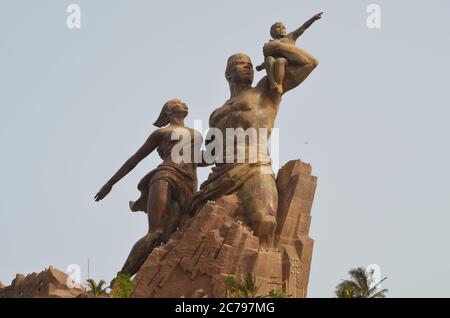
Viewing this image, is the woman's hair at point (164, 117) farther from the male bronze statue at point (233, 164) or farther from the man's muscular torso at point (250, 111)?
the man's muscular torso at point (250, 111)

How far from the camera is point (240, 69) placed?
2452cm

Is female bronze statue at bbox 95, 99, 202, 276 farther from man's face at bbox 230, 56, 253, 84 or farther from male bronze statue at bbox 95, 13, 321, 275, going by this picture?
man's face at bbox 230, 56, 253, 84

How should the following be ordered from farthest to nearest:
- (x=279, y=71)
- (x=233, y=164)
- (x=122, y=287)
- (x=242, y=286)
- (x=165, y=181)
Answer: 1. (x=165, y=181)
2. (x=279, y=71)
3. (x=233, y=164)
4. (x=122, y=287)
5. (x=242, y=286)

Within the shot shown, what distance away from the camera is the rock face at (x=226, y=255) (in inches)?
870

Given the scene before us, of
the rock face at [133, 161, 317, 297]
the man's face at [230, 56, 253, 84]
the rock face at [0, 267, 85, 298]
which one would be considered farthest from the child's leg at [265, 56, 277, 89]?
the rock face at [0, 267, 85, 298]

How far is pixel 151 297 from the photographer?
874 inches

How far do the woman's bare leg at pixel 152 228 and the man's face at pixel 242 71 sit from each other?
7.77ft

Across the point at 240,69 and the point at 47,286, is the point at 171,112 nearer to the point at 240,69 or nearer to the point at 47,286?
the point at 240,69

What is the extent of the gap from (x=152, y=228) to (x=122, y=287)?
2.09 m

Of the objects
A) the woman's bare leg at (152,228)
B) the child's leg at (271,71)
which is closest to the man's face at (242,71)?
the child's leg at (271,71)

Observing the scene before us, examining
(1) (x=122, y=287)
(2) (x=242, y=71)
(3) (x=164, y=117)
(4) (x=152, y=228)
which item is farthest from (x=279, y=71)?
(1) (x=122, y=287)

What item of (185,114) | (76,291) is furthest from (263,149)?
(76,291)
